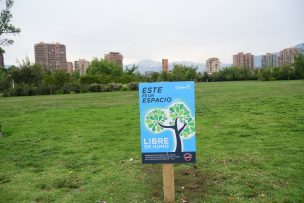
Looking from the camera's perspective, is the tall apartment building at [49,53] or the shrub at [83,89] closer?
the shrub at [83,89]

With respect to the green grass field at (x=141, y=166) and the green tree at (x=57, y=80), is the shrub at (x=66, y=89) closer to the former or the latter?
the green tree at (x=57, y=80)

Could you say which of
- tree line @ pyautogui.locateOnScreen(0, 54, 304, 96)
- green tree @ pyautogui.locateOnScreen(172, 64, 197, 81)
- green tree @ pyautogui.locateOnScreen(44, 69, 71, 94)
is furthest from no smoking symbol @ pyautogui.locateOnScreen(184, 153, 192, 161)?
green tree @ pyautogui.locateOnScreen(172, 64, 197, 81)

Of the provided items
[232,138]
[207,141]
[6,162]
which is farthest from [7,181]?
[232,138]

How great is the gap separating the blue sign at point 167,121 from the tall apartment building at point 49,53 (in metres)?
104

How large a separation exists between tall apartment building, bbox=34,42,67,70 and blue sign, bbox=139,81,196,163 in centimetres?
10437

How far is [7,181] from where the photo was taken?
18.9 ft

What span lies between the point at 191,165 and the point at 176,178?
73 centimetres

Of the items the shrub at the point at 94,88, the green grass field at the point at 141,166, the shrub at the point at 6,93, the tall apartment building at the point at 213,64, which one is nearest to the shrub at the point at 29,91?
the shrub at the point at 6,93

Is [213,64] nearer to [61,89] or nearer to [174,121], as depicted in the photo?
[61,89]

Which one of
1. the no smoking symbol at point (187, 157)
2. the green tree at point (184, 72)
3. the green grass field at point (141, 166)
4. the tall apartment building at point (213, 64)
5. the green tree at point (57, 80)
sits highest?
the tall apartment building at point (213, 64)

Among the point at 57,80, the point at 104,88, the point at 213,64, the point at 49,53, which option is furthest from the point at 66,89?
the point at 213,64

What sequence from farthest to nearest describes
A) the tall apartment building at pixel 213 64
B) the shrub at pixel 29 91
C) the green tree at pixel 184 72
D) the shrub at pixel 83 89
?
the tall apartment building at pixel 213 64 < the green tree at pixel 184 72 < the shrub at pixel 83 89 < the shrub at pixel 29 91

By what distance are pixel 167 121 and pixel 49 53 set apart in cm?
10833

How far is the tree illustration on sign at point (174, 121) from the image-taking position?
14.5 ft
